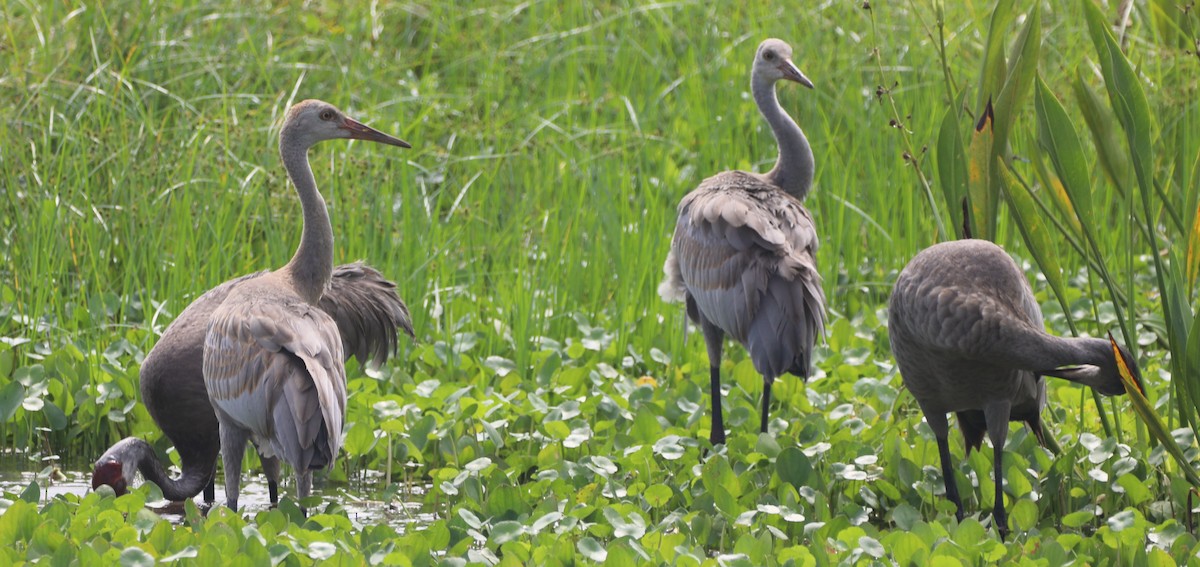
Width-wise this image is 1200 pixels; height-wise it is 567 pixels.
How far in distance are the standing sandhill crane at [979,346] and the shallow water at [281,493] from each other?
167cm

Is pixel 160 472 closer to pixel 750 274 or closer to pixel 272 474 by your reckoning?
pixel 272 474

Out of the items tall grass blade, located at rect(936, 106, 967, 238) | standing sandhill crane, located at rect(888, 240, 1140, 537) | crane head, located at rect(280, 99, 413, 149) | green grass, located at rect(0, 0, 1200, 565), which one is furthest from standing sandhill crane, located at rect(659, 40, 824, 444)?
crane head, located at rect(280, 99, 413, 149)

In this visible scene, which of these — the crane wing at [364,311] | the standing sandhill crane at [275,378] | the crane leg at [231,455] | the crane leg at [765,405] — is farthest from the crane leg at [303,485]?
the crane leg at [765,405]

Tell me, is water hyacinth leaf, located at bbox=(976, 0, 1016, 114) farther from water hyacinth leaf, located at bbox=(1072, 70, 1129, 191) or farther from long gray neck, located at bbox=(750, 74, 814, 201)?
long gray neck, located at bbox=(750, 74, 814, 201)

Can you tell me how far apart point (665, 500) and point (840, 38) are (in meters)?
5.42

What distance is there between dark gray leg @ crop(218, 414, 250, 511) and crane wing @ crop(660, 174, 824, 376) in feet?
6.30

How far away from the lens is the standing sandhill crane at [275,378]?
4.58 m

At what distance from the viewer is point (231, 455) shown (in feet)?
15.9


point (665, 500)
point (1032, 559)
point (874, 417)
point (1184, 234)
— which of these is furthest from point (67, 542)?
point (1184, 234)

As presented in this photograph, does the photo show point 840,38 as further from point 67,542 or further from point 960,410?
point 67,542

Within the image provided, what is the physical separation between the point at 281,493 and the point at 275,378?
86cm

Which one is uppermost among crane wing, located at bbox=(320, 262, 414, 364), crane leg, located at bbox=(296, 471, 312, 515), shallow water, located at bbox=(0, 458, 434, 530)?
crane wing, located at bbox=(320, 262, 414, 364)

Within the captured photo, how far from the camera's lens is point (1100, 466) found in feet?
16.1

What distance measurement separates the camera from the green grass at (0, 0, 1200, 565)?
4617mm
